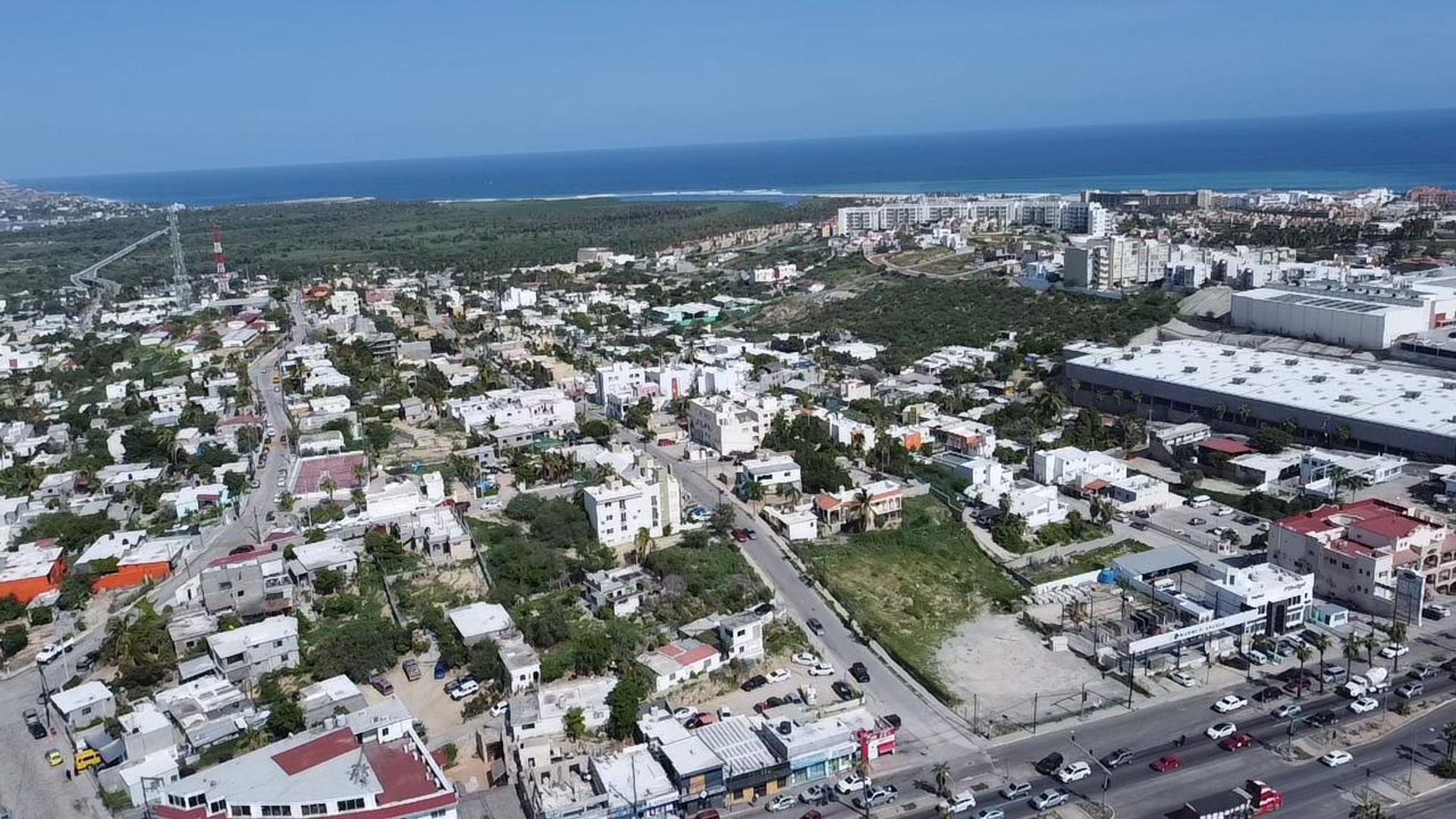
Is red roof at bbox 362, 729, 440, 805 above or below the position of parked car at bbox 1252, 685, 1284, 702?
above

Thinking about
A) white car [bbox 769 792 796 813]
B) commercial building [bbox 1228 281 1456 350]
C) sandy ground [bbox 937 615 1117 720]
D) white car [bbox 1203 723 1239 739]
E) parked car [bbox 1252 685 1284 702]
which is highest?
commercial building [bbox 1228 281 1456 350]

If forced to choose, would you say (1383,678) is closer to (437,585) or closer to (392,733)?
(392,733)

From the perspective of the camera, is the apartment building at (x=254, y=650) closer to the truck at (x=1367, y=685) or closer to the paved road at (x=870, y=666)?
the paved road at (x=870, y=666)

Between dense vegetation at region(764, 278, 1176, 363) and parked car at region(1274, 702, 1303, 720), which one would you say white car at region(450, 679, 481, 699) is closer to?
parked car at region(1274, 702, 1303, 720)

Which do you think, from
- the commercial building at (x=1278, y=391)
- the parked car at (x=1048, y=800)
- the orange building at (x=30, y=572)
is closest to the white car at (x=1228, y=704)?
the parked car at (x=1048, y=800)

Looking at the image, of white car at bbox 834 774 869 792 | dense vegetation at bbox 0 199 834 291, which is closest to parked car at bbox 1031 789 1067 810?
white car at bbox 834 774 869 792
